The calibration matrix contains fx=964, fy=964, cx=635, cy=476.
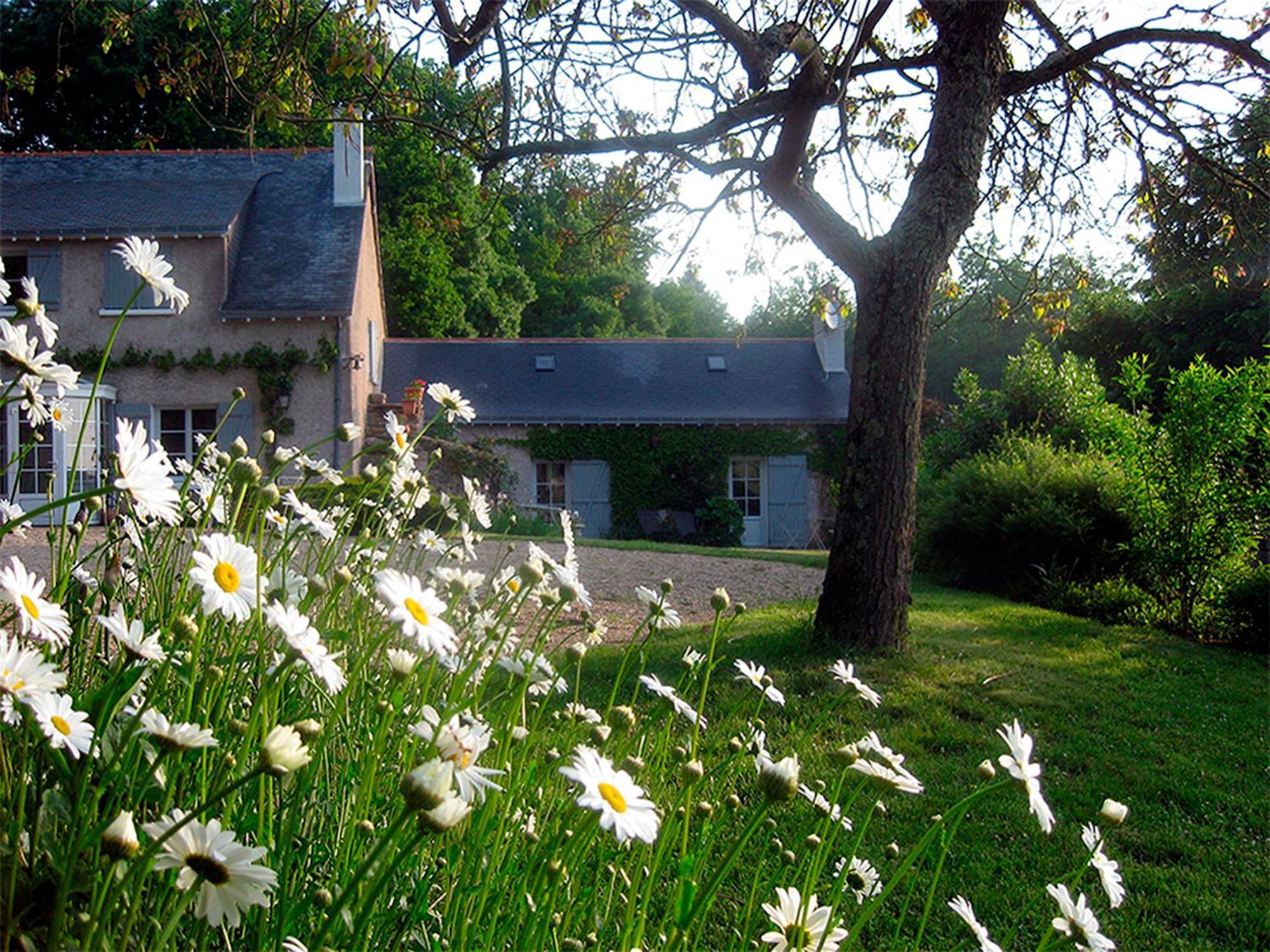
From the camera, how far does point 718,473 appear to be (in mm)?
19000

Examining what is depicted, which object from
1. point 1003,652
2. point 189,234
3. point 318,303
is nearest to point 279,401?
point 318,303

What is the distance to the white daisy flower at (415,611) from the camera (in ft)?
2.79

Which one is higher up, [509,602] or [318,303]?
[318,303]

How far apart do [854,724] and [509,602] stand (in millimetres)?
3176

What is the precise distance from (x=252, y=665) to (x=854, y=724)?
11.0 feet

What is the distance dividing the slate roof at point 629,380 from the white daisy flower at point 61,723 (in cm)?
1775

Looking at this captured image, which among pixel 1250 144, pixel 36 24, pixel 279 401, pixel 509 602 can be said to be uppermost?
pixel 36 24

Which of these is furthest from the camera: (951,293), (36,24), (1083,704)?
(36,24)

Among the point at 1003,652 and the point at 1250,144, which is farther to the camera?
the point at 1250,144

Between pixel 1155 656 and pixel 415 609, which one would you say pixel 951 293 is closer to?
pixel 1155 656

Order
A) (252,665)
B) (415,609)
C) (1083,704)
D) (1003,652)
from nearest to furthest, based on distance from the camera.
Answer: (415,609) < (252,665) < (1083,704) < (1003,652)

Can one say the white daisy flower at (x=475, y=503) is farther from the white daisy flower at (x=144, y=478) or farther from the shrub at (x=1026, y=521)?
the shrub at (x=1026, y=521)

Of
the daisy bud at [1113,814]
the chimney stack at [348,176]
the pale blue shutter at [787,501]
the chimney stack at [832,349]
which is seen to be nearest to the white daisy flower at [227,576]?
the daisy bud at [1113,814]

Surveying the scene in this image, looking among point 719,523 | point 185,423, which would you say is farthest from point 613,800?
point 719,523
